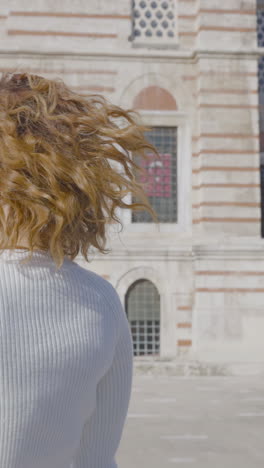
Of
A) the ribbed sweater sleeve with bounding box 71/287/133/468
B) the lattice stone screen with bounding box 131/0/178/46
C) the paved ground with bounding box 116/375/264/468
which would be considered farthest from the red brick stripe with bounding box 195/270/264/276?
the ribbed sweater sleeve with bounding box 71/287/133/468

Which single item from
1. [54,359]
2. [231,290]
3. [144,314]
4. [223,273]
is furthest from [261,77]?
[54,359]

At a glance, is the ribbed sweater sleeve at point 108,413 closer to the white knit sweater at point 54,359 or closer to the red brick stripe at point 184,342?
the white knit sweater at point 54,359

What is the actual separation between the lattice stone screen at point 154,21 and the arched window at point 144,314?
578cm

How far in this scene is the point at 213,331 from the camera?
14.0 metres

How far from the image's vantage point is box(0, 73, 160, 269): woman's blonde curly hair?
1281 millimetres

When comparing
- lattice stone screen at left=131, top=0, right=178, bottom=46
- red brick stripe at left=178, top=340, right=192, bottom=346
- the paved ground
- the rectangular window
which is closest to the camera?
the paved ground

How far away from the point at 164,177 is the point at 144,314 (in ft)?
10.7

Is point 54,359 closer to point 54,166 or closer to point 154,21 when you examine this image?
point 54,166

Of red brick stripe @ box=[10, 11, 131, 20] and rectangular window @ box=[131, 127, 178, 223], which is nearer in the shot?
red brick stripe @ box=[10, 11, 131, 20]

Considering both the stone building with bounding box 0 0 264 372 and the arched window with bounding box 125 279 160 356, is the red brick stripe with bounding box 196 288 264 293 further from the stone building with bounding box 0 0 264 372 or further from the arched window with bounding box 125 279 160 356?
the arched window with bounding box 125 279 160 356

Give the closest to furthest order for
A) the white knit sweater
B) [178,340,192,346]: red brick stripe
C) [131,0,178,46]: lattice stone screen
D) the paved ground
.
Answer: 1. the white knit sweater
2. the paved ground
3. [178,340,192,346]: red brick stripe
4. [131,0,178,46]: lattice stone screen

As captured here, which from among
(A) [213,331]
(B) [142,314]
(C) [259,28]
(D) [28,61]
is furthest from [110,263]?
(C) [259,28]

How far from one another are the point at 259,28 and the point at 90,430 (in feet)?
53.6

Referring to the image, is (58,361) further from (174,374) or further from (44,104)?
(174,374)
